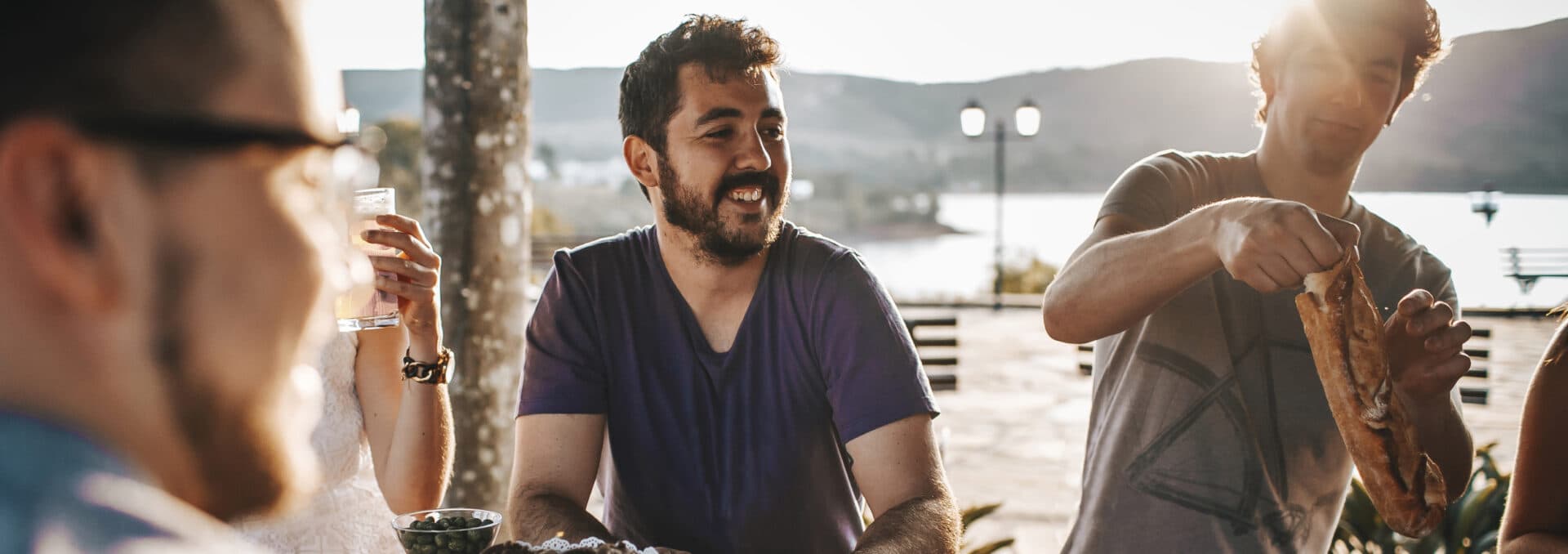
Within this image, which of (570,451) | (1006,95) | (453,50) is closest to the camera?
(570,451)

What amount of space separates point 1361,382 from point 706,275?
1.23m

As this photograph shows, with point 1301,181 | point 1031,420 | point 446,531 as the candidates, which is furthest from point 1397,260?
point 1031,420

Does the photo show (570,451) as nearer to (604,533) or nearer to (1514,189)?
(604,533)

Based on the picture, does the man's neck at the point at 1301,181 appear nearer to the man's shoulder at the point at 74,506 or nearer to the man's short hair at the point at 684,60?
the man's short hair at the point at 684,60

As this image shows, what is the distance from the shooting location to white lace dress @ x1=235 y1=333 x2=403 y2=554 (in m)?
2.24

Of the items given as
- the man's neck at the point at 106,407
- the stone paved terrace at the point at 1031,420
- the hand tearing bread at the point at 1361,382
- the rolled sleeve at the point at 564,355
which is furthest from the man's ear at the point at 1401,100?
the man's neck at the point at 106,407

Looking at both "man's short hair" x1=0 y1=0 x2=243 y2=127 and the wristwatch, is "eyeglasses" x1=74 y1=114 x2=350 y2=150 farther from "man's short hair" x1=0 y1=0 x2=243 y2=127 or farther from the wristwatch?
the wristwatch

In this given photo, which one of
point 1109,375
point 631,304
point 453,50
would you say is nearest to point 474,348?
point 453,50

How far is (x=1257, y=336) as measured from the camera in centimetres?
225

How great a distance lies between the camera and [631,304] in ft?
7.46

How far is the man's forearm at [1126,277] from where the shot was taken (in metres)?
1.85

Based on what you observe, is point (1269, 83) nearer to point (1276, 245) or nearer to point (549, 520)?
point (1276, 245)

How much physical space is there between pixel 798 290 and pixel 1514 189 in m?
24.4

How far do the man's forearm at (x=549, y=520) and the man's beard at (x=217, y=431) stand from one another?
4.59 ft
